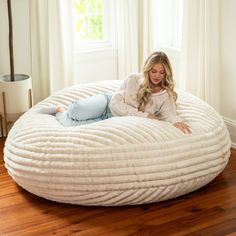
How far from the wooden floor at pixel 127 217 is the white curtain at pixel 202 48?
102 cm

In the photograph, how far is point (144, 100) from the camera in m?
3.21

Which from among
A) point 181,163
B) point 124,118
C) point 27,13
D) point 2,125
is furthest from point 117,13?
point 181,163

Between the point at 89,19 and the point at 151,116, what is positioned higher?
the point at 89,19

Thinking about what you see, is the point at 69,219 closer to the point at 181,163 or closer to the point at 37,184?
the point at 37,184

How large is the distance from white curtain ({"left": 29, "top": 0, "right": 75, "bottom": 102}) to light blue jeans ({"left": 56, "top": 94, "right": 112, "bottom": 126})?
0.92 m

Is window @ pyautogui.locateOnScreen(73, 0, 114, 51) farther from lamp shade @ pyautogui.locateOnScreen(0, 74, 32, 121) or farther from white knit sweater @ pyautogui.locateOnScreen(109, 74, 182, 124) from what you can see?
white knit sweater @ pyautogui.locateOnScreen(109, 74, 182, 124)

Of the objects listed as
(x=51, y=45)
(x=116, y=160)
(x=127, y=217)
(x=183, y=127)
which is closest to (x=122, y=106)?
(x=183, y=127)

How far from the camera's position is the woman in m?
3.16

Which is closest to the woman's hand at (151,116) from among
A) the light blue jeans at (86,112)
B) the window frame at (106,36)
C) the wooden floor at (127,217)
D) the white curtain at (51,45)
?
the light blue jeans at (86,112)

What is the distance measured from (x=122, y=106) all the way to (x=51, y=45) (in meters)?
1.23

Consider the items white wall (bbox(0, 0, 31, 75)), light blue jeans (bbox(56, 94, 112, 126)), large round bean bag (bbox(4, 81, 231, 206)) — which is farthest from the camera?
white wall (bbox(0, 0, 31, 75))

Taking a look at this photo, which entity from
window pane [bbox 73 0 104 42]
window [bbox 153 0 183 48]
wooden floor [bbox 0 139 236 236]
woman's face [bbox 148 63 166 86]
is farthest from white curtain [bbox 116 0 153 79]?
wooden floor [bbox 0 139 236 236]

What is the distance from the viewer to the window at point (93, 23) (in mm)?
4668

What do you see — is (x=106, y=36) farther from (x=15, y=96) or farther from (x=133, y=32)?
(x=15, y=96)
